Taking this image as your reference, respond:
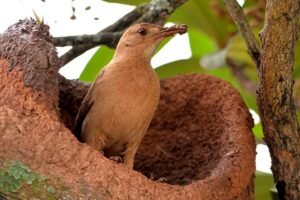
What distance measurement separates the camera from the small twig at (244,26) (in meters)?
3.23

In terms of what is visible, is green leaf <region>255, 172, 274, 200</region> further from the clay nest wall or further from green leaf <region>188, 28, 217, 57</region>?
green leaf <region>188, 28, 217, 57</region>

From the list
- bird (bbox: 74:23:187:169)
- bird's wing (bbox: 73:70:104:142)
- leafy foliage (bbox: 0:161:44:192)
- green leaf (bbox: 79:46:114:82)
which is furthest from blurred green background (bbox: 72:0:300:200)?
leafy foliage (bbox: 0:161:44:192)

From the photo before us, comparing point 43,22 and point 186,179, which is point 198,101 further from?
point 43,22

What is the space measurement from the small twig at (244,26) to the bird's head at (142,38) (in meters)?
0.69

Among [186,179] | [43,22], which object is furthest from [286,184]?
[43,22]

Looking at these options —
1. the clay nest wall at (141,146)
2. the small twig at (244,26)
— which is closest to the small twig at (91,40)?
the clay nest wall at (141,146)

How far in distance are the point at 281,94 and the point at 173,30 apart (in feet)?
2.44

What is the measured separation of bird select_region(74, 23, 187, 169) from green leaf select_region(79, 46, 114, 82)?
452mm

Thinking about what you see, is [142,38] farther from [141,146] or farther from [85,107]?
[141,146]

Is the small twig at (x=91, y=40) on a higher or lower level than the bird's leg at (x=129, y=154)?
higher

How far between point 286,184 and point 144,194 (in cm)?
75

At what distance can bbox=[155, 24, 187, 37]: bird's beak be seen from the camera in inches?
148

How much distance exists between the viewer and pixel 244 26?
3254 mm

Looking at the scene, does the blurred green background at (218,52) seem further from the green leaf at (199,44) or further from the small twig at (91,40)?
the small twig at (91,40)
